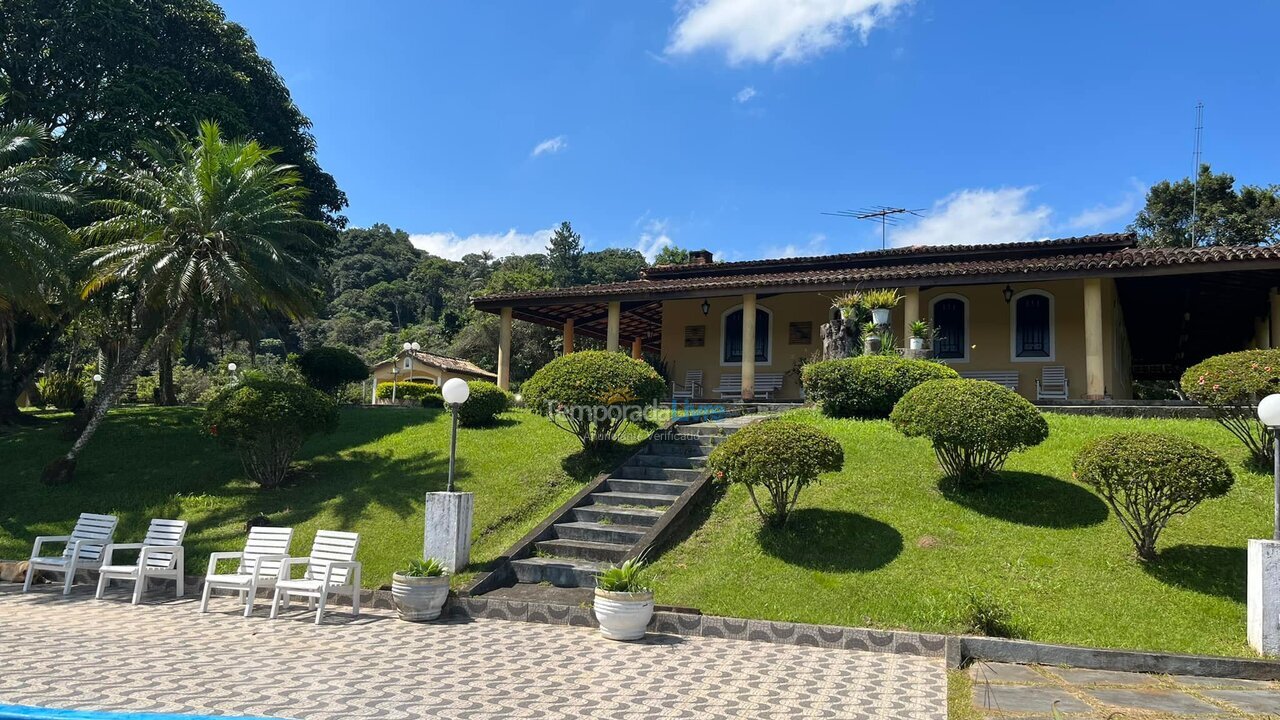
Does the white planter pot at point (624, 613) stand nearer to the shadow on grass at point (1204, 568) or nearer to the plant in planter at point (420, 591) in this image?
the plant in planter at point (420, 591)

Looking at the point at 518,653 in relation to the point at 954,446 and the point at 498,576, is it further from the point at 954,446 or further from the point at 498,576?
the point at 954,446

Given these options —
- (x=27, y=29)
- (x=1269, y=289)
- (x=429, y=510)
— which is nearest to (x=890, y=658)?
(x=429, y=510)

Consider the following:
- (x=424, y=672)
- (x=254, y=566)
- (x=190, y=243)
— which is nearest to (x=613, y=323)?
(x=190, y=243)

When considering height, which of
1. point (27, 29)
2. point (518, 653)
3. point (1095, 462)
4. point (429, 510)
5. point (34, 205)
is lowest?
point (518, 653)

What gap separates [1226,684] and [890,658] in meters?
2.56

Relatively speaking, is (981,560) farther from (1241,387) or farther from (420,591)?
(420,591)

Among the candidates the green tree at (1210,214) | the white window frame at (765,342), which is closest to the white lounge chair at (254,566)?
the white window frame at (765,342)

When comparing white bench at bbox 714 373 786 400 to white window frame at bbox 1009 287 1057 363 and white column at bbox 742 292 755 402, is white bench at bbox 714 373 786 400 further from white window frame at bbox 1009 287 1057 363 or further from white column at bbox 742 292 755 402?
white window frame at bbox 1009 287 1057 363

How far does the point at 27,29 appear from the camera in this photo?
18.5 m

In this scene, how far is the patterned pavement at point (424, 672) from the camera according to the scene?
5.32m

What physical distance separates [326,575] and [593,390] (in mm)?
4879

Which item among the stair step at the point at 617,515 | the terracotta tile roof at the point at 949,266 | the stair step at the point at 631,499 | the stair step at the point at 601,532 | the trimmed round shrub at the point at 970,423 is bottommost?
the stair step at the point at 601,532

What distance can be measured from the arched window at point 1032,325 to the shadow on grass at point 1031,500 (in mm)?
9301

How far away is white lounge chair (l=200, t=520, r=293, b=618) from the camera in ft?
28.6
